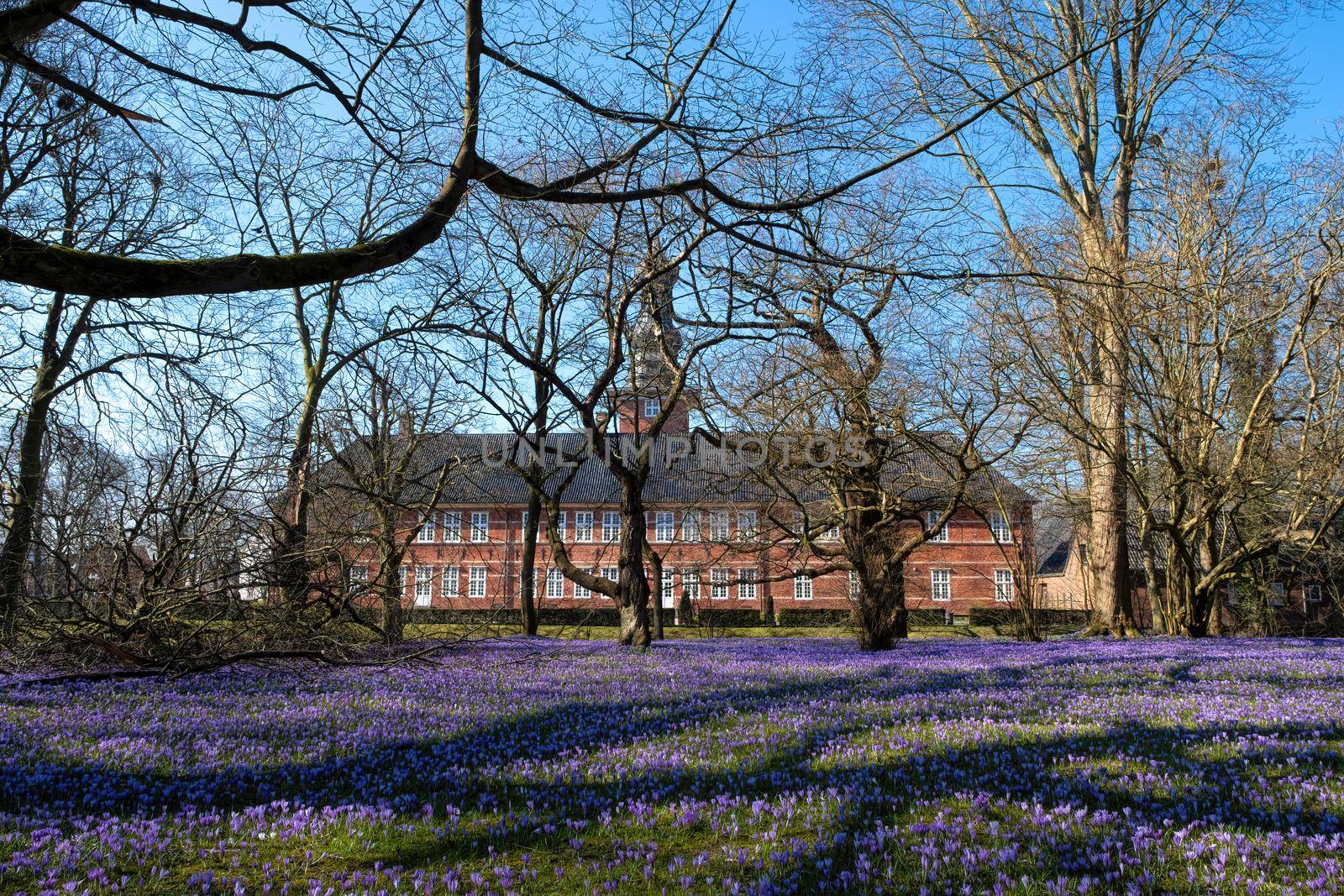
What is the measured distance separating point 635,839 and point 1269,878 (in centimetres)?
226

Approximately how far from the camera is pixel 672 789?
13.6 feet

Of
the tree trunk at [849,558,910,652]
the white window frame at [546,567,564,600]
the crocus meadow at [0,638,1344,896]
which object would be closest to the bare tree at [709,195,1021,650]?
the tree trunk at [849,558,910,652]

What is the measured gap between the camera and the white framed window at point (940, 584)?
53.2 meters

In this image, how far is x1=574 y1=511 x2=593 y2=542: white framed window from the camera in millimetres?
55250

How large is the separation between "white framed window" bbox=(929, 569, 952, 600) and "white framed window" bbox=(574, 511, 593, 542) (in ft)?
72.1

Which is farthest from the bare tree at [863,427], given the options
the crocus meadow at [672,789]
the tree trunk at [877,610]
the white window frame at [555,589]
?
the white window frame at [555,589]

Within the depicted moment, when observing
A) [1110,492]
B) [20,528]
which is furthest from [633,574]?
[1110,492]

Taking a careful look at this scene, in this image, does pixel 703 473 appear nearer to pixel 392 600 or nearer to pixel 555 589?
pixel 392 600

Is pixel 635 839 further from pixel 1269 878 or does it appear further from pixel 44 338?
pixel 44 338

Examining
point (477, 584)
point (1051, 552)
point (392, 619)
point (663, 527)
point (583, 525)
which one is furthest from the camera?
point (1051, 552)

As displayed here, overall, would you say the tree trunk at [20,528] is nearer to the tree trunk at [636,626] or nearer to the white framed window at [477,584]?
the tree trunk at [636,626]

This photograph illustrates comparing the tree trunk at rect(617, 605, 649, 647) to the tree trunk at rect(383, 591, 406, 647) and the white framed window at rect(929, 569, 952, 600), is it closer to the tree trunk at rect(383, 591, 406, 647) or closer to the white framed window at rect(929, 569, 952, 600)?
the tree trunk at rect(383, 591, 406, 647)

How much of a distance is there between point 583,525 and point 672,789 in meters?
52.1

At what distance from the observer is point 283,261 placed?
4.96 m
